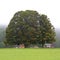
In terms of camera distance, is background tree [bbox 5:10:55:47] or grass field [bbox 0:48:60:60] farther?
background tree [bbox 5:10:55:47]

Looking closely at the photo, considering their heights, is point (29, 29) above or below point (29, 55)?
above

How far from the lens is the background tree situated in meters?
66.9

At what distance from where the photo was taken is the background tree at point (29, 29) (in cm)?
6688

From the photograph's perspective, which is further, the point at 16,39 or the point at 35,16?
the point at 35,16

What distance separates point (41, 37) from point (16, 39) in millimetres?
5492

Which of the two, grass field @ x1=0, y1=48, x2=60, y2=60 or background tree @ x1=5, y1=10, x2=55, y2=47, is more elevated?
background tree @ x1=5, y1=10, x2=55, y2=47

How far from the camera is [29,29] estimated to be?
67688 mm

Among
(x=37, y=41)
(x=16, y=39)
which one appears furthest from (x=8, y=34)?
(x=37, y=41)

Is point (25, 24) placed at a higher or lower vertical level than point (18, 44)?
higher

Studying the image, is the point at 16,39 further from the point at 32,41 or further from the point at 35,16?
the point at 35,16

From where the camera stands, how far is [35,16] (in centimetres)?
7181

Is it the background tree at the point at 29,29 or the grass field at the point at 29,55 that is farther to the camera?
the background tree at the point at 29,29

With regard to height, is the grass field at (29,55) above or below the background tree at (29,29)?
below

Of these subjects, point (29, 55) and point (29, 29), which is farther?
point (29, 29)
